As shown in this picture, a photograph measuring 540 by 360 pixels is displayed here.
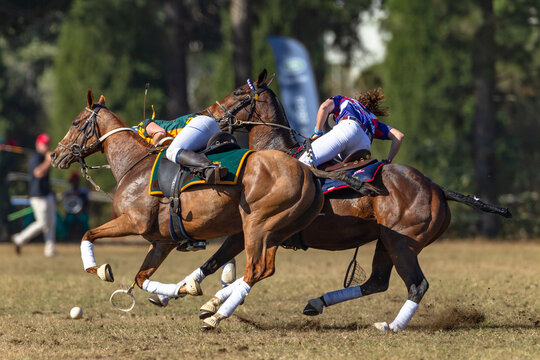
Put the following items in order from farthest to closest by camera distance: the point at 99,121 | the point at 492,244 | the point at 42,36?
the point at 42,36
the point at 492,244
the point at 99,121

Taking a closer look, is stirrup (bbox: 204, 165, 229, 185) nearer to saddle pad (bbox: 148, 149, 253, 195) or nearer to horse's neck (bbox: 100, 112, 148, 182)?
saddle pad (bbox: 148, 149, 253, 195)

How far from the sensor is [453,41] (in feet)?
79.5

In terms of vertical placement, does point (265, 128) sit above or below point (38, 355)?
above

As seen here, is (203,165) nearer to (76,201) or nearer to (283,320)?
(283,320)

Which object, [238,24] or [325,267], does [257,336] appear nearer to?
[325,267]

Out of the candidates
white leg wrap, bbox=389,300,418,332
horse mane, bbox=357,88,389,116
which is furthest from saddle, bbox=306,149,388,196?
horse mane, bbox=357,88,389,116

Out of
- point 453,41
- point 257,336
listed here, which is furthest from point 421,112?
point 257,336

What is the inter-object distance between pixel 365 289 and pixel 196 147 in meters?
2.15

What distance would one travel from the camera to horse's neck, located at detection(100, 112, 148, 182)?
Answer: 9219mm

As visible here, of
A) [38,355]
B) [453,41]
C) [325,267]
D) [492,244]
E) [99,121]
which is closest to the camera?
[38,355]

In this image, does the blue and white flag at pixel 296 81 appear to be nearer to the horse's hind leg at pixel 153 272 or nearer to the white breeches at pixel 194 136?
the horse's hind leg at pixel 153 272

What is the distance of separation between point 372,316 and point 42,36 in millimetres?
31974

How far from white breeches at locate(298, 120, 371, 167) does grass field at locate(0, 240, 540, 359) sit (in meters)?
1.59

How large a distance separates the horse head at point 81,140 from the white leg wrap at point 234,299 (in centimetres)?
228
